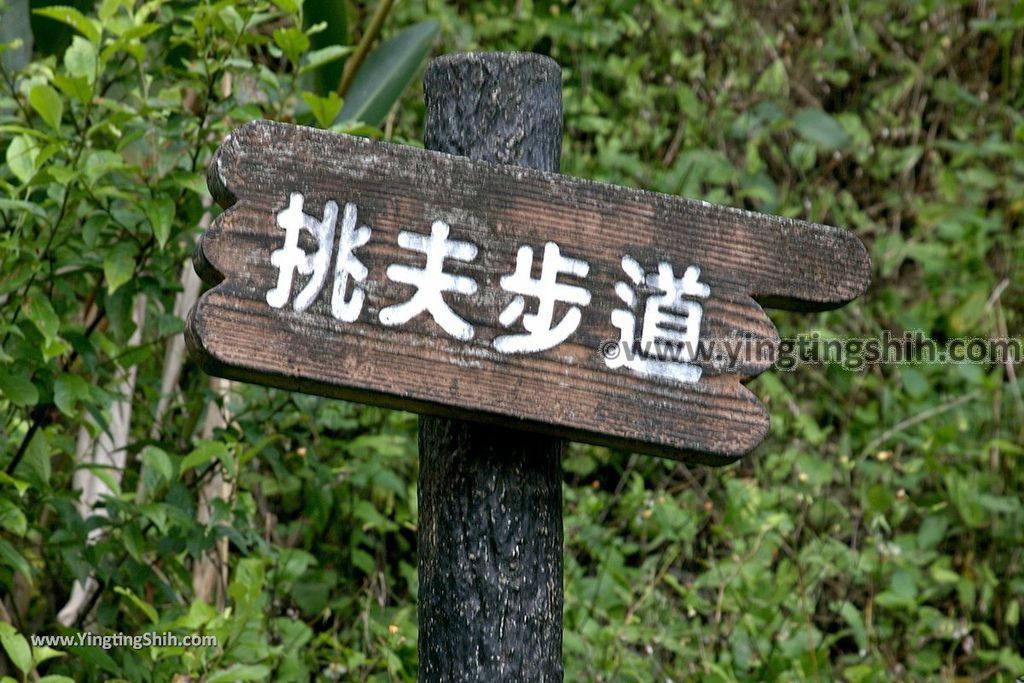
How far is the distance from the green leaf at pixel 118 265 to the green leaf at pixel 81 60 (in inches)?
8.7

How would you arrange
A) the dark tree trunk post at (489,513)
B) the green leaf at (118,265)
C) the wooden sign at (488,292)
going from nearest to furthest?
the wooden sign at (488,292) → the dark tree trunk post at (489,513) → the green leaf at (118,265)

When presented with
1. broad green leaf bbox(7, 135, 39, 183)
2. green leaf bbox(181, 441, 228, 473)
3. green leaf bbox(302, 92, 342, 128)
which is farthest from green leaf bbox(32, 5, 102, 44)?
green leaf bbox(181, 441, 228, 473)

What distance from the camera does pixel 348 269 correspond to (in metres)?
1.13

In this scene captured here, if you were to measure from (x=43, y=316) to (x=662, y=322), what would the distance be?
0.81 metres

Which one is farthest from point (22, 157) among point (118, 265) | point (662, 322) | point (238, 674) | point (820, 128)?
point (820, 128)

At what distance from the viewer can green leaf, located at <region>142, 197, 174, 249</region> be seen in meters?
1.53

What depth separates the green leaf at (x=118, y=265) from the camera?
1.59 m

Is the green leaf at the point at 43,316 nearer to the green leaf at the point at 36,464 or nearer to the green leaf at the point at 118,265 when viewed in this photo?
the green leaf at the point at 118,265

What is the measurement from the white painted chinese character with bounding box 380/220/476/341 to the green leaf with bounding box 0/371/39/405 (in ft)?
2.09

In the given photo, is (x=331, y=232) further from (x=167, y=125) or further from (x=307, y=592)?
(x=307, y=592)

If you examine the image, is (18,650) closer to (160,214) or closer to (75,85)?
Answer: (160,214)

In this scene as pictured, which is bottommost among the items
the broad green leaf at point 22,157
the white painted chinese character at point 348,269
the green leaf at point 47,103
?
the white painted chinese character at point 348,269

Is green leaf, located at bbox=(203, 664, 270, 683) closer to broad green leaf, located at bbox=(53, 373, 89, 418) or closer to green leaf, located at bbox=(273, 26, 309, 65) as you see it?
broad green leaf, located at bbox=(53, 373, 89, 418)

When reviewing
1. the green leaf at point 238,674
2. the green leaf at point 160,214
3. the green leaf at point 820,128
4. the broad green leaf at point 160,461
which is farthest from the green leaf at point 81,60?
the green leaf at point 820,128
